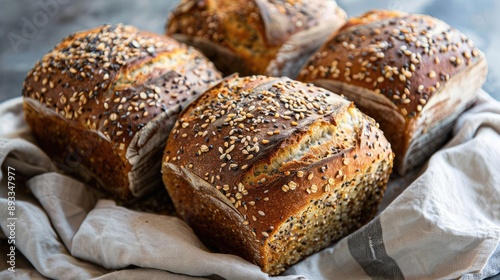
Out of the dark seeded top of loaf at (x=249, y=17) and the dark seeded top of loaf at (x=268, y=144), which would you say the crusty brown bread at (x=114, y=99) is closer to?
the dark seeded top of loaf at (x=268, y=144)

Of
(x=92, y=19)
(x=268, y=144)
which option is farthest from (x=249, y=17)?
(x=92, y=19)

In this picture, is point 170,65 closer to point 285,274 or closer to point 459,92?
point 285,274

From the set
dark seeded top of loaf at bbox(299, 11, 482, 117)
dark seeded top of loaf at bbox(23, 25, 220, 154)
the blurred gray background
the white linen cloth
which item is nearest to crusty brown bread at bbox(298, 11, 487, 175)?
dark seeded top of loaf at bbox(299, 11, 482, 117)

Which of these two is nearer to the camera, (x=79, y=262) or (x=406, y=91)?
(x=79, y=262)

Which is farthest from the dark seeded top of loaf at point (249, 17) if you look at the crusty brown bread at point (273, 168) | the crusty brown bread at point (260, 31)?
the crusty brown bread at point (273, 168)

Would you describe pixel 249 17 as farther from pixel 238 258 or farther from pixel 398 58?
pixel 238 258

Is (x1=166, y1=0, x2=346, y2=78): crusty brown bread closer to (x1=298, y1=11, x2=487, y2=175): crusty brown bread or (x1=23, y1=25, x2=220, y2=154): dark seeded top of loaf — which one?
(x1=298, y1=11, x2=487, y2=175): crusty brown bread

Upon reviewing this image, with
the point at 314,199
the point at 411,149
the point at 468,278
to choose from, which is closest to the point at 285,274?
the point at 314,199
